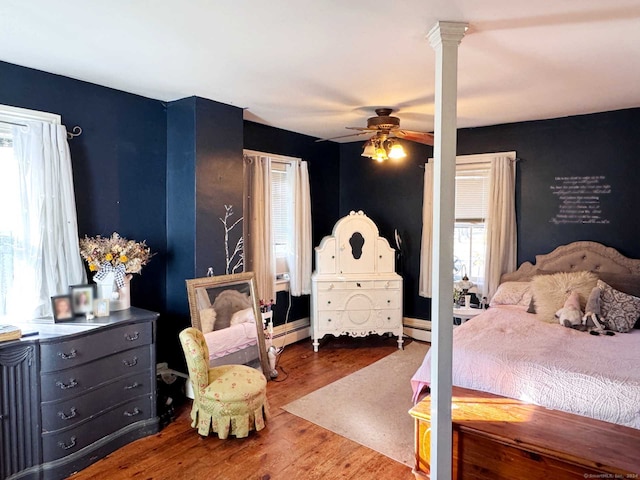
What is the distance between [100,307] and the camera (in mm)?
2941

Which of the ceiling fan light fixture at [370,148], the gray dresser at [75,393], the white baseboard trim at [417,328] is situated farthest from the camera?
the white baseboard trim at [417,328]

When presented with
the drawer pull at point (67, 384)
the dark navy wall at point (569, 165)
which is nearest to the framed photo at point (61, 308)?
the drawer pull at point (67, 384)

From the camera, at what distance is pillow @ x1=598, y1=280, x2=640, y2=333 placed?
3.29 metres

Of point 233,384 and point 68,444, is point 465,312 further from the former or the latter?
point 68,444

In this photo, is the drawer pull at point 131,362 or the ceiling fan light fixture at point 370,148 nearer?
the drawer pull at point 131,362

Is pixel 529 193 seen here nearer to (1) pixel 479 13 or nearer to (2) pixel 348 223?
(2) pixel 348 223

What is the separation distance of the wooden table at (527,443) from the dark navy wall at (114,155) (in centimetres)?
251

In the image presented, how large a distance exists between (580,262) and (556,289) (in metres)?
0.61

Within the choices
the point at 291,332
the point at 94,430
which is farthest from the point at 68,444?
the point at 291,332

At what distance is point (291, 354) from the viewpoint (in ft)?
15.6

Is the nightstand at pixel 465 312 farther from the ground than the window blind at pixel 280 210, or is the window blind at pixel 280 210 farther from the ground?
the window blind at pixel 280 210

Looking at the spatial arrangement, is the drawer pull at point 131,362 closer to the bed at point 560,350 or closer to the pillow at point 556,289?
the bed at point 560,350

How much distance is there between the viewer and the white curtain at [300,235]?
193 inches

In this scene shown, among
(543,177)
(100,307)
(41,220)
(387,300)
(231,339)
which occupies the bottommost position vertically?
(231,339)
